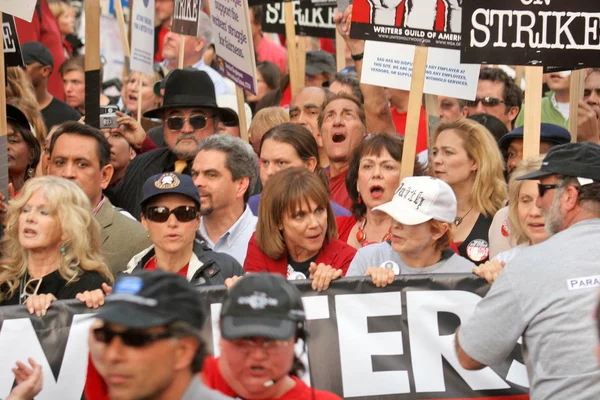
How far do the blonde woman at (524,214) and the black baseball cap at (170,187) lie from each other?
5.41 ft

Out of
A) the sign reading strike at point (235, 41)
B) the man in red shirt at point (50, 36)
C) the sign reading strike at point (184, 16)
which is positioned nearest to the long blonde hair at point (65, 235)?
the sign reading strike at point (235, 41)

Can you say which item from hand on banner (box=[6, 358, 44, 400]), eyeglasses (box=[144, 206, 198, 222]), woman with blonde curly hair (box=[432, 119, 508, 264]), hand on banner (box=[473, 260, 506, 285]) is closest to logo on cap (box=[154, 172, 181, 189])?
eyeglasses (box=[144, 206, 198, 222])

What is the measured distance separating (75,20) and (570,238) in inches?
450

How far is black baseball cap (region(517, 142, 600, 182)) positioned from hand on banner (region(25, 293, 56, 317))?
7.87 ft

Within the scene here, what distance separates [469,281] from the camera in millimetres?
5805

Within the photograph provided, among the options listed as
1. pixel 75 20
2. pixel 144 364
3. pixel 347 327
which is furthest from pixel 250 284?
pixel 75 20

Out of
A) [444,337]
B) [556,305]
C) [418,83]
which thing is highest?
[418,83]

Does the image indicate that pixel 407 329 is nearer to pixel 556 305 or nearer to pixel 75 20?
pixel 556 305

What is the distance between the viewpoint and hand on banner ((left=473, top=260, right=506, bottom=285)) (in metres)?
5.68

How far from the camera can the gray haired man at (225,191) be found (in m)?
7.11

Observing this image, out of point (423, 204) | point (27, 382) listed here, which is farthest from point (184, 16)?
point (27, 382)

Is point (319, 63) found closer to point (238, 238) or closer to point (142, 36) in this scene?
point (142, 36)

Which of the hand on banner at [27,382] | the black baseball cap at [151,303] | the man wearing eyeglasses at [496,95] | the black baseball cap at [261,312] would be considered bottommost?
the hand on banner at [27,382]

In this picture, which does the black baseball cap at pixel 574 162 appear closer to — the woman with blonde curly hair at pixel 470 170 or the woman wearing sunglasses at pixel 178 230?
the woman wearing sunglasses at pixel 178 230
